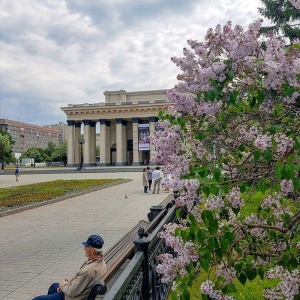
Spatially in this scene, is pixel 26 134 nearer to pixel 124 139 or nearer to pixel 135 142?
pixel 124 139

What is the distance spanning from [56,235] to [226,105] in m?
7.24

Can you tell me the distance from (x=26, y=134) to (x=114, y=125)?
3291 inches

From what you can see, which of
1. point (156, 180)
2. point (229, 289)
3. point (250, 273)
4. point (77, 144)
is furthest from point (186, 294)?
point (77, 144)

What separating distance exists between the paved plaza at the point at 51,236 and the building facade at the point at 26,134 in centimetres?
11735

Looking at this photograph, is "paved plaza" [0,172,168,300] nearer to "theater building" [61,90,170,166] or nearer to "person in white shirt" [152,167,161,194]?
"person in white shirt" [152,167,161,194]

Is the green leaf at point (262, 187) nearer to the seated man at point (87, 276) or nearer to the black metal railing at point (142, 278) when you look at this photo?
the black metal railing at point (142, 278)

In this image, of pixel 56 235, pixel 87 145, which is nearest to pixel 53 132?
pixel 87 145

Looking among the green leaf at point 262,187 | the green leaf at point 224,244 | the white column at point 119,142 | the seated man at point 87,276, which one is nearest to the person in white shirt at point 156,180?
the seated man at point 87,276

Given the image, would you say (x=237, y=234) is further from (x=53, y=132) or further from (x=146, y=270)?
(x=53, y=132)

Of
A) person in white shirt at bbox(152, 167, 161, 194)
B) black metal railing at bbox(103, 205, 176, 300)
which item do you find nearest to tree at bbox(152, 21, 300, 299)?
black metal railing at bbox(103, 205, 176, 300)

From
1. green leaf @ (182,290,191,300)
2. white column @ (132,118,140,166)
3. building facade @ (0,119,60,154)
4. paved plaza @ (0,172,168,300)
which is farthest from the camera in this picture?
building facade @ (0,119,60,154)

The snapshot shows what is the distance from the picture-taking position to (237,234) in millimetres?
2117

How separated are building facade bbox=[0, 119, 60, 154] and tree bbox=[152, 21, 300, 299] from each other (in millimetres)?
127727

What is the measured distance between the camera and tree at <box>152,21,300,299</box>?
1.66 metres
